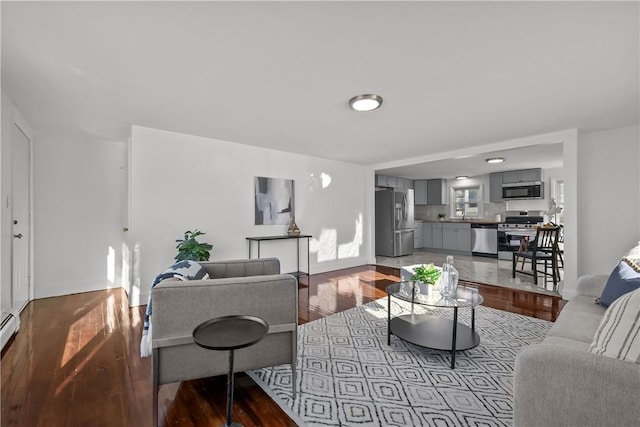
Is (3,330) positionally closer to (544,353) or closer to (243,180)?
(243,180)

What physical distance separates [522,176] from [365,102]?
6164 mm

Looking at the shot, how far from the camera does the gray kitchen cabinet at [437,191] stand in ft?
28.2

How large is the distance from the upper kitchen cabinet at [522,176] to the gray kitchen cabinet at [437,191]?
168cm

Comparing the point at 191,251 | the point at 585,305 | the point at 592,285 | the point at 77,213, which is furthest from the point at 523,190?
the point at 77,213

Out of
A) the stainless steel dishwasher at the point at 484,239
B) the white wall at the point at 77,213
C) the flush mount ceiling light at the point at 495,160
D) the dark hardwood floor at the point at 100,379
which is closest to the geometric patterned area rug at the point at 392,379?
the dark hardwood floor at the point at 100,379

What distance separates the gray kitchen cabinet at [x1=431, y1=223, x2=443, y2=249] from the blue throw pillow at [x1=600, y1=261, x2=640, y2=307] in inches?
251

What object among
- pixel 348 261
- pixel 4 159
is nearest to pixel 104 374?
pixel 4 159

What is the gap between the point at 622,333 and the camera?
120 centimetres

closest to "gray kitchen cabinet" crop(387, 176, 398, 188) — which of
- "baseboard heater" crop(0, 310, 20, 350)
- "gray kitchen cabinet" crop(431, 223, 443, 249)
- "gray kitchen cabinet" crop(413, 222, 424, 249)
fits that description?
"gray kitchen cabinet" crop(413, 222, 424, 249)

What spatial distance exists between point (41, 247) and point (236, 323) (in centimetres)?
414

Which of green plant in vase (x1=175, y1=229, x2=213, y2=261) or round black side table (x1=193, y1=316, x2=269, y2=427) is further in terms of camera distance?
green plant in vase (x1=175, y1=229, x2=213, y2=261)

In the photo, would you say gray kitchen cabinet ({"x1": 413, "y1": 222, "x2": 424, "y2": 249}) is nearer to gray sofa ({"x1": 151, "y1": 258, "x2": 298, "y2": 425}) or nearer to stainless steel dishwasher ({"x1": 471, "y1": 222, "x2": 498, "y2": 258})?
stainless steel dishwasher ({"x1": 471, "y1": 222, "x2": 498, "y2": 258})

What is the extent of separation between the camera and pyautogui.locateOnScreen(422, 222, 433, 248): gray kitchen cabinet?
855cm

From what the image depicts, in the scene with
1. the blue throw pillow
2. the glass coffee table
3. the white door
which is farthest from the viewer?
the white door
